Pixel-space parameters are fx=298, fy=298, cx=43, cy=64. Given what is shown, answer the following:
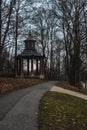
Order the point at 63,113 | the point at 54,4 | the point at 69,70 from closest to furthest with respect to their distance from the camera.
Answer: the point at 63,113 < the point at 54,4 < the point at 69,70

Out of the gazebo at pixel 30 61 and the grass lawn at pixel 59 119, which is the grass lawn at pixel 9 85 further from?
the gazebo at pixel 30 61

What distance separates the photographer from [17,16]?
28.4 metres

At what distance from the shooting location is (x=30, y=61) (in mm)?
48000

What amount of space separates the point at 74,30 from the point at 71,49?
5.46 m

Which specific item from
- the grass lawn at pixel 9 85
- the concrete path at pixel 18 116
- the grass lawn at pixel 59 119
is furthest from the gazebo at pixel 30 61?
the grass lawn at pixel 59 119

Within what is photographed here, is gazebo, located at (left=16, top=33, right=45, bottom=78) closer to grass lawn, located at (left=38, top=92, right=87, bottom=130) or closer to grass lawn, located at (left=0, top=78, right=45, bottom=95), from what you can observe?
grass lawn, located at (left=0, top=78, right=45, bottom=95)

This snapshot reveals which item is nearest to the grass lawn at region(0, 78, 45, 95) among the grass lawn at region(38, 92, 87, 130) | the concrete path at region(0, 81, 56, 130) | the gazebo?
the concrete path at region(0, 81, 56, 130)

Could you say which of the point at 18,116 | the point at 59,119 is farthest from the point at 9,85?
the point at 59,119

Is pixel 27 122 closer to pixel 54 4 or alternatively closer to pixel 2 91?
pixel 2 91

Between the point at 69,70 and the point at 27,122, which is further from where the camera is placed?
the point at 69,70

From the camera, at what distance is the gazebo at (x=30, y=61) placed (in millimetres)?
47281

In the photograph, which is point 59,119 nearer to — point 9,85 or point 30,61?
point 9,85

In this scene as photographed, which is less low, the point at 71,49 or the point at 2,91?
the point at 71,49

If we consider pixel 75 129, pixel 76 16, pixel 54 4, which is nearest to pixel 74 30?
pixel 76 16
